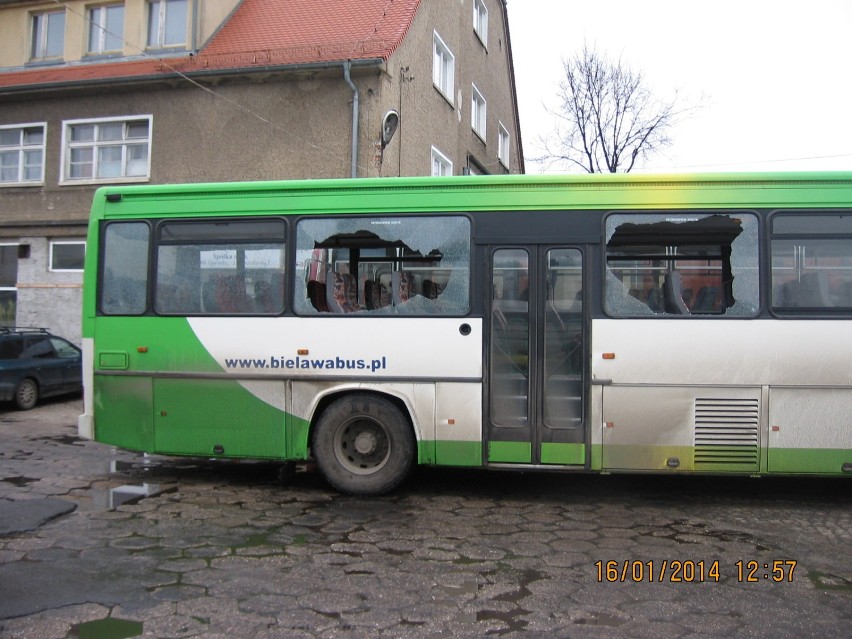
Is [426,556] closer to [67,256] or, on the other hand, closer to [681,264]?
[681,264]

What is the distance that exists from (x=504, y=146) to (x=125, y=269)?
879 inches

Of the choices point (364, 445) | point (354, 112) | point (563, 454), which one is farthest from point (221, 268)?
point (354, 112)

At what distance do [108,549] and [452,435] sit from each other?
2942 millimetres

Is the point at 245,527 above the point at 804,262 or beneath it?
beneath

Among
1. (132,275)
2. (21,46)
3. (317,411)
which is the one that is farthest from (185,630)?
(21,46)

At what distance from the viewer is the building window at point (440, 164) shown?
1941 cm

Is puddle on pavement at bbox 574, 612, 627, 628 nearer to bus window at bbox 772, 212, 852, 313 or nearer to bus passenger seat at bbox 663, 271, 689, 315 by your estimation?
bus passenger seat at bbox 663, 271, 689, 315

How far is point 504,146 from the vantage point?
92.3ft

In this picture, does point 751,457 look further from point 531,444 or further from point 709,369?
point 531,444

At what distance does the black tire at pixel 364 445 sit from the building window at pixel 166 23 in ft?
44.8

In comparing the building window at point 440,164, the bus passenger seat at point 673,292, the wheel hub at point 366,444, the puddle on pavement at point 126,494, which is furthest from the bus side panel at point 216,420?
the building window at point 440,164

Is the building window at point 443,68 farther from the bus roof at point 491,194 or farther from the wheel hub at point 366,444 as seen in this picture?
the wheel hub at point 366,444

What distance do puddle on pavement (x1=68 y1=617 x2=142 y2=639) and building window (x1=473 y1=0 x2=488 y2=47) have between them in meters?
21.8

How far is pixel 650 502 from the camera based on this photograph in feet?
22.5
